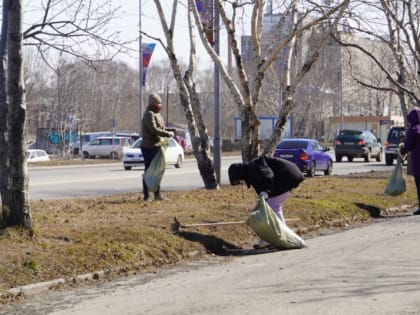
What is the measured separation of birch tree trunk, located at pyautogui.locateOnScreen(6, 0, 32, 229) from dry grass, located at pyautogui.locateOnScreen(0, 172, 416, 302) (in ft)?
0.84

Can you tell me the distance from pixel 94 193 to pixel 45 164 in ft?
77.8

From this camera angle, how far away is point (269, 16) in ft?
72.7

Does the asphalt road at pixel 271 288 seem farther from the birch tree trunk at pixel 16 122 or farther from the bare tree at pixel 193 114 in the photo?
the bare tree at pixel 193 114

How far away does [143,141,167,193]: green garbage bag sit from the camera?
51.6ft

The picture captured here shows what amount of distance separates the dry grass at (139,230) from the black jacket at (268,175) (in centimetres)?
106

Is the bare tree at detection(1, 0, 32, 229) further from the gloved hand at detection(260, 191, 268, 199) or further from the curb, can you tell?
the gloved hand at detection(260, 191, 268, 199)

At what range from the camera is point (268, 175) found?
1214 centimetres

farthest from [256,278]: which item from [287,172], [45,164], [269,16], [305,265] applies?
[45,164]

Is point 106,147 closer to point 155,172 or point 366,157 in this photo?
point 366,157

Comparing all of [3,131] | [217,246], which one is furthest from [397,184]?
[3,131]

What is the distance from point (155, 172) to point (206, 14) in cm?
626

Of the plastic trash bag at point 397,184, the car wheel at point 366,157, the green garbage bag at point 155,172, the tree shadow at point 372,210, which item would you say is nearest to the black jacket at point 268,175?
the green garbage bag at point 155,172

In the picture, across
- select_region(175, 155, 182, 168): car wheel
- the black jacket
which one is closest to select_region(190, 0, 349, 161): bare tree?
the black jacket

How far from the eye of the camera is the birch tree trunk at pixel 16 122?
10664 millimetres
